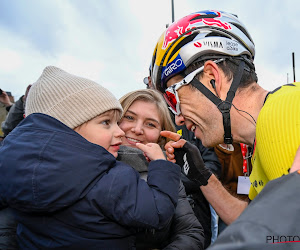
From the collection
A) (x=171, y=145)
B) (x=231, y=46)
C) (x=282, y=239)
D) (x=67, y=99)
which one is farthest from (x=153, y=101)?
(x=282, y=239)

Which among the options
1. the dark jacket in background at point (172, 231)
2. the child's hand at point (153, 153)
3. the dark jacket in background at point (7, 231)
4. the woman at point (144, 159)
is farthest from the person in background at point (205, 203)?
the dark jacket in background at point (7, 231)

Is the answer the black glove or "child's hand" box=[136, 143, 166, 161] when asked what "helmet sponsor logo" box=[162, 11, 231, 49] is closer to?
"child's hand" box=[136, 143, 166, 161]

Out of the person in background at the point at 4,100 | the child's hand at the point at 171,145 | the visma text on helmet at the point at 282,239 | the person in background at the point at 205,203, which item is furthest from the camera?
the person in background at the point at 4,100

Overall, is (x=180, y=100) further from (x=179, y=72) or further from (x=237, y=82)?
(x=237, y=82)

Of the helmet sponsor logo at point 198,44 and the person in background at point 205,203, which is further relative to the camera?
the person in background at point 205,203

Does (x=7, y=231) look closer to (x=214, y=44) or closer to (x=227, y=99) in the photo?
(x=227, y=99)

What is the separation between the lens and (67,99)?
2.04 m

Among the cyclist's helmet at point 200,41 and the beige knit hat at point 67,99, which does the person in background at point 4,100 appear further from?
the cyclist's helmet at point 200,41

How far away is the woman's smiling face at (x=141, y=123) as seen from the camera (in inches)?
126

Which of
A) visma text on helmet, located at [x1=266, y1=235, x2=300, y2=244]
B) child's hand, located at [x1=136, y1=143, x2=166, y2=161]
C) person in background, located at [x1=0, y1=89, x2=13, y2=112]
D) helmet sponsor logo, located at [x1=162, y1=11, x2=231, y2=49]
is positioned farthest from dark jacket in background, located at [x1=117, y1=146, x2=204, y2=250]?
person in background, located at [x1=0, y1=89, x2=13, y2=112]

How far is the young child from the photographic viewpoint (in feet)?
5.22

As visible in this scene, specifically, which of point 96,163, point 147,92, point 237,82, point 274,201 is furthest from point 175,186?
point 147,92

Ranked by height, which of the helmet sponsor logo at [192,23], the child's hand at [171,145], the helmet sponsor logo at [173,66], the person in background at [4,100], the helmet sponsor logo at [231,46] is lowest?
the child's hand at [171,145]

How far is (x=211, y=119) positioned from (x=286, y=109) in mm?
1139
